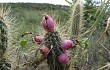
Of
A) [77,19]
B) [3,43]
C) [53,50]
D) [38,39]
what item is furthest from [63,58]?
[77,19]

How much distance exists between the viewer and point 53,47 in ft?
8.66

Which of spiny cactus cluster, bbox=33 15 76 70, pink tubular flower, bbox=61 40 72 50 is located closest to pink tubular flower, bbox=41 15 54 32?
spiny cactus cluster, bbox=33 15 76 70

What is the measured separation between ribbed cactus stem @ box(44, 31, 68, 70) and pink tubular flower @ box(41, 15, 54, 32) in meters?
0.04

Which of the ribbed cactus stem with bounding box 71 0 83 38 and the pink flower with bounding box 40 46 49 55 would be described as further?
the ribbed cactus stem with bounding box 71 0 83 38

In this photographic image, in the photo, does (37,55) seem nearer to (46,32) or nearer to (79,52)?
(46,32)

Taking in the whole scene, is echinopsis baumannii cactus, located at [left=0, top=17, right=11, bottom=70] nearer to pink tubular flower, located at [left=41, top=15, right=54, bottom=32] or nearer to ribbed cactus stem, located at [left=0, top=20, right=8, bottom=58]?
ribbed cactus stem, located at [left=0, top=20, right=8, bottom=58]

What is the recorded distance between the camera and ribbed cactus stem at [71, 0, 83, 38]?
10.5 feet

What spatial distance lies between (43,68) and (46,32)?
0.82 feet

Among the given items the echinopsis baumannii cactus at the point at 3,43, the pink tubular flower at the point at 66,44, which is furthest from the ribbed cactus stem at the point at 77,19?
the echinopsis baumannii cactus at the point at 3,43

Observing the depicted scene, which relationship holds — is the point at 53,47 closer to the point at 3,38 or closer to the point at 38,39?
the point at 38,39

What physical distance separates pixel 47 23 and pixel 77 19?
2.16 feet

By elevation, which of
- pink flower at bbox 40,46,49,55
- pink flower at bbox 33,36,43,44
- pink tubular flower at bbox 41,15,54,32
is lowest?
pink flower at bbox 40,46,49,55

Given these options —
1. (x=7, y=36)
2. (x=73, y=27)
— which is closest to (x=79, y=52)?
(x=73, y=27)

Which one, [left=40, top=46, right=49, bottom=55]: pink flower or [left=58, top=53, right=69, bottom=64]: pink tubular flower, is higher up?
[left=40, top=46, right=49, bottom=55]: pink flower
